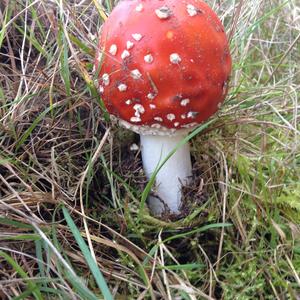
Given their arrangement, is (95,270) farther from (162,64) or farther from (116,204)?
(162,64)

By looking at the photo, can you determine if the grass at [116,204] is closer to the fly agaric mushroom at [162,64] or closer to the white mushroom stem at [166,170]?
the white mushroom stem at [166,170]

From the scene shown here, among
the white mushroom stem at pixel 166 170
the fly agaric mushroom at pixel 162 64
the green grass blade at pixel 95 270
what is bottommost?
the white mushroom stem at pixel 166 170

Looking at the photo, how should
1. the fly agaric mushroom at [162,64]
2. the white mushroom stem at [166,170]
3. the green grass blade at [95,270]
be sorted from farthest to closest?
1. the white mushroom stem at [166,170]
2. the fly agaric mushroom at [162,64]
3. the green grass blade at [95,270]

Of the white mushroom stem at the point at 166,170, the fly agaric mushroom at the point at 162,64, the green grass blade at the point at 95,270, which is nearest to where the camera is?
the green grass blade at the point at 95,270

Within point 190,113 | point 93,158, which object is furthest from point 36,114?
point 190,113

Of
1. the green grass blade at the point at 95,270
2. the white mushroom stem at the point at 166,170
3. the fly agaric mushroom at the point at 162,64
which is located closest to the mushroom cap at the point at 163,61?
the fly agaric mushroom at the point at 162,64

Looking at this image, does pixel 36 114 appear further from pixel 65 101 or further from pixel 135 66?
pixel 135 66
